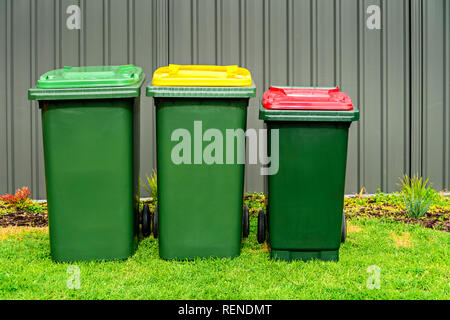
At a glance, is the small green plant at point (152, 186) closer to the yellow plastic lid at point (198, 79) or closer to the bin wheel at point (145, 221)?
the bin wheel at point (145, 221)

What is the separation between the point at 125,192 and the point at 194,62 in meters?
2.81

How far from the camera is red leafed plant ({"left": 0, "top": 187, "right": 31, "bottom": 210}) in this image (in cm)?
601

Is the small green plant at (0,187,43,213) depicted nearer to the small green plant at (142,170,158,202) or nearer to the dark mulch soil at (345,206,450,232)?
the small green plant at (142,170,158,202)

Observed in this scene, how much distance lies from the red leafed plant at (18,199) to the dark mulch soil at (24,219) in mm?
133

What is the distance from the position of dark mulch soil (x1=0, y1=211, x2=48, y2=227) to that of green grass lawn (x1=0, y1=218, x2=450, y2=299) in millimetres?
755

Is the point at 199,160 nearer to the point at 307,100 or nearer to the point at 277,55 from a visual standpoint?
the point at 307,100

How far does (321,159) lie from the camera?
4.00 m

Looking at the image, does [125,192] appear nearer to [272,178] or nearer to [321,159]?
[272,178]

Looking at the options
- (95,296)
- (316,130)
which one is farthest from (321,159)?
(95,296)

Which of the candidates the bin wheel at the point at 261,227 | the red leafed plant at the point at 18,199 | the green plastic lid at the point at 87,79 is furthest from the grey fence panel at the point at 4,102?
the bin wheel at the point at 261,227

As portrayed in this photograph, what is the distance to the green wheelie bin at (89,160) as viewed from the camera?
3939 mm

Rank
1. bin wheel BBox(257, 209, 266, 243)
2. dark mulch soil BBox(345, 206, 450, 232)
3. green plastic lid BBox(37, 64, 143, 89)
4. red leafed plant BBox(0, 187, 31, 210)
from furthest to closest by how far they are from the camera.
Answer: red leafed plant BBox(0, 187, 31, 210), dark mulch soil BBox(345, 206, 450, 232), bin wheel BBox(257, 209, 266, 243), green plastic lid BBox(37, 64, 143, 89)

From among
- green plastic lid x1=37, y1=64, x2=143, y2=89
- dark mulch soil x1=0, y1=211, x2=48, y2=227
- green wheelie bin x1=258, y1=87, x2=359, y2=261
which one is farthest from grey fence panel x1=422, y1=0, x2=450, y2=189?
dark mulch soil x1=0, y1=211, x2=48, y2=227

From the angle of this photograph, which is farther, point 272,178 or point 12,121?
point 12,121
